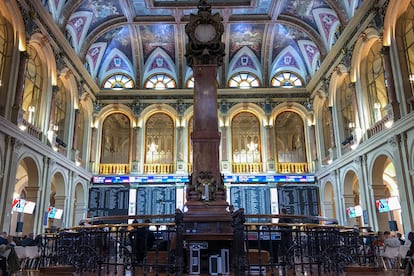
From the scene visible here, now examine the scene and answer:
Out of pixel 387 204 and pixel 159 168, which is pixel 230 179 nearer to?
pixel 159 168

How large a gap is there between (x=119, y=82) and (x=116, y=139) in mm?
4081

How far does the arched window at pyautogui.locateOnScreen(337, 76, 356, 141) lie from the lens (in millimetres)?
18562

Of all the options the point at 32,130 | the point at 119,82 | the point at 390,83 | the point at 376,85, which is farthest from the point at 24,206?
the point at 376,85

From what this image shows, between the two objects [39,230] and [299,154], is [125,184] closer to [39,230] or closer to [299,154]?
[39,230]

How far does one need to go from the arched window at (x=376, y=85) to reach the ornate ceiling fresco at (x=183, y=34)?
2.45 m

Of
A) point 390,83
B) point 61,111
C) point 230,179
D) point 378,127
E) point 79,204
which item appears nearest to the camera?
point 390,83

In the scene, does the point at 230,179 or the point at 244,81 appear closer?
the point at 230,179

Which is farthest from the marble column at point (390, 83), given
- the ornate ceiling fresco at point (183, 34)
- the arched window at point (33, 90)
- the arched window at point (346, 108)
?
the arched window at point (33, 90)

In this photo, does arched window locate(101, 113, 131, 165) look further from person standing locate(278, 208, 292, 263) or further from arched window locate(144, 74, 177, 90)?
person standing locate(278, 208, 292, 263)

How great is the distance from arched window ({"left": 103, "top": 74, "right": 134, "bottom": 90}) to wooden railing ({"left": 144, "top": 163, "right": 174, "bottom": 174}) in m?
5.93

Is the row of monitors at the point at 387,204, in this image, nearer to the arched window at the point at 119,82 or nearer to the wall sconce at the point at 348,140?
the wall sconce at the point at 348,140

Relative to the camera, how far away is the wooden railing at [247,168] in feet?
74.4

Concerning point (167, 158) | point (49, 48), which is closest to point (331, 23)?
point (167, 158)

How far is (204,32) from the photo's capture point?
32.6 ft
